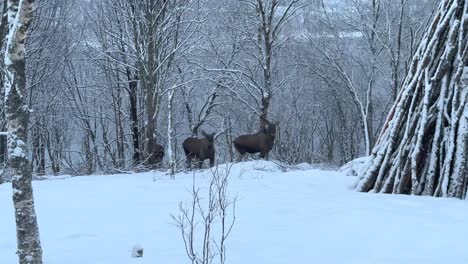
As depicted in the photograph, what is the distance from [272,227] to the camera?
467cm

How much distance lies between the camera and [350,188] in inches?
291

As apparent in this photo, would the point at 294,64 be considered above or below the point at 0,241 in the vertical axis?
above

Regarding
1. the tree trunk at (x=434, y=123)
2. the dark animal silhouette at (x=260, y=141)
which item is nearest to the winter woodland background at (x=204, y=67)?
the dark animal silhouette at (x=260, y=141)

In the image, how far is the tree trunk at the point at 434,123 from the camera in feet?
20.1

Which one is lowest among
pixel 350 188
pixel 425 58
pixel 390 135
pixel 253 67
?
pixel 350 188

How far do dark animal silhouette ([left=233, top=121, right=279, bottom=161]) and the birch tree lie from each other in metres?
10.3

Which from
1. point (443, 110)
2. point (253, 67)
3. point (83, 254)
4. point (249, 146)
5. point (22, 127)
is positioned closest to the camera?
point (22, 127)

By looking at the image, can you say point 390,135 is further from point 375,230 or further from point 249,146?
point 249,146

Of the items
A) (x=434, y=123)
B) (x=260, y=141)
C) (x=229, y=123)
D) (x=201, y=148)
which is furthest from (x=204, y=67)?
(x=434, y=123)

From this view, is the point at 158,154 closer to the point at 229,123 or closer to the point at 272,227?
the point at 229,123

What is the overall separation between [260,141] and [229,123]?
1104 cm

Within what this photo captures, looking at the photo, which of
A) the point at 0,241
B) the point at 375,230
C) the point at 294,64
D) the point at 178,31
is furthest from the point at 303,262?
the point at 294,64

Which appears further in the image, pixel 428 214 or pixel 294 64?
pixel 294 64

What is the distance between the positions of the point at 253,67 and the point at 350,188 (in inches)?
573
